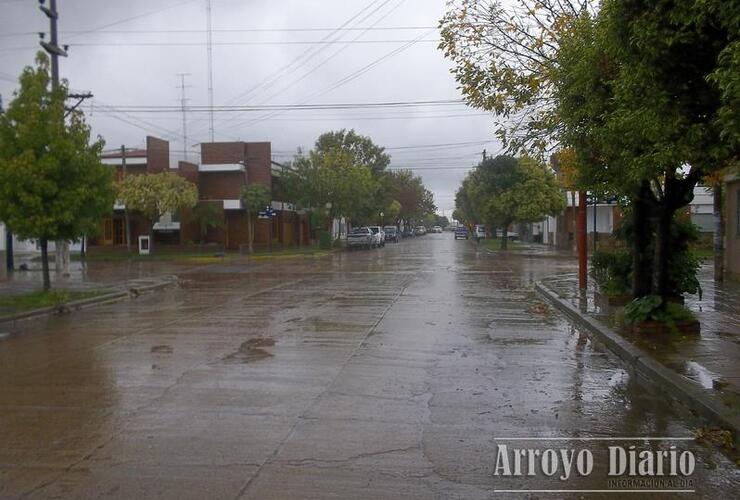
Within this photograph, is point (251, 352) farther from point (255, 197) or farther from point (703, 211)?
point (703, 211)

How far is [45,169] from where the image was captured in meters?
16.5

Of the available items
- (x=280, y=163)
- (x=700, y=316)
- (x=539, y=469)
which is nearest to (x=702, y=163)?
(x=539, y=469)

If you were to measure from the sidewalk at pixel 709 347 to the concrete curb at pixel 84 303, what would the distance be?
1164 cm

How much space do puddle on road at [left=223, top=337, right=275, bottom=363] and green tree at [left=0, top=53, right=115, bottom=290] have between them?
7.48 m

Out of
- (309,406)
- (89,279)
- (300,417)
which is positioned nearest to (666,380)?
(309,406)

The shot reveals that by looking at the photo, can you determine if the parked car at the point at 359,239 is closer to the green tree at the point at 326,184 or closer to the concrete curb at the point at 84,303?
the green tree at the point at 326,184

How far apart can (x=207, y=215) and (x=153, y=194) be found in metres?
5.36

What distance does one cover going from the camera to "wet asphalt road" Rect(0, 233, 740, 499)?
17.9 feet

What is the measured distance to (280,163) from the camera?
5625cm

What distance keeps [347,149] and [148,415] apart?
69544mm

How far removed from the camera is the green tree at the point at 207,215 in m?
45.9

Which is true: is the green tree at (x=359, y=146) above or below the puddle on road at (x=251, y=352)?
above

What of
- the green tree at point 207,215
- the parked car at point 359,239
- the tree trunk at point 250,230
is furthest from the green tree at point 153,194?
the parked car at point 359,239

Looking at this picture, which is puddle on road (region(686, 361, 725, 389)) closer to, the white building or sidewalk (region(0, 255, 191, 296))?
sidewalk (region(0, 255, 191, 296))
